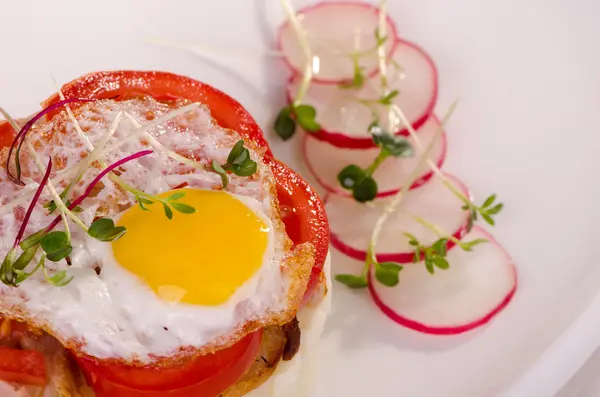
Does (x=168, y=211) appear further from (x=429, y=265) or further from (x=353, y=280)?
(x=429, y=265)

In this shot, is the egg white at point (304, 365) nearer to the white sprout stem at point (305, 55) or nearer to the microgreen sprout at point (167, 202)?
the microgreen sprout at point (167, 202)

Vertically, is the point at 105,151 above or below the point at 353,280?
above

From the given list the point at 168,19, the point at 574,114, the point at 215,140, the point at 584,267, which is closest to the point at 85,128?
the point at 215,140

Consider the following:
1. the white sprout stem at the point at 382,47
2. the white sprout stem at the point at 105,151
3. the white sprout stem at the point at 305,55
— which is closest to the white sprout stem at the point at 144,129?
the white sprout stem at the point at 105,151

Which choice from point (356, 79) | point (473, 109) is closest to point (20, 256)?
point (356, 79)

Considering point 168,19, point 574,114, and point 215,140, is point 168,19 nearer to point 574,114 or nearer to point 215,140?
point 215,140
